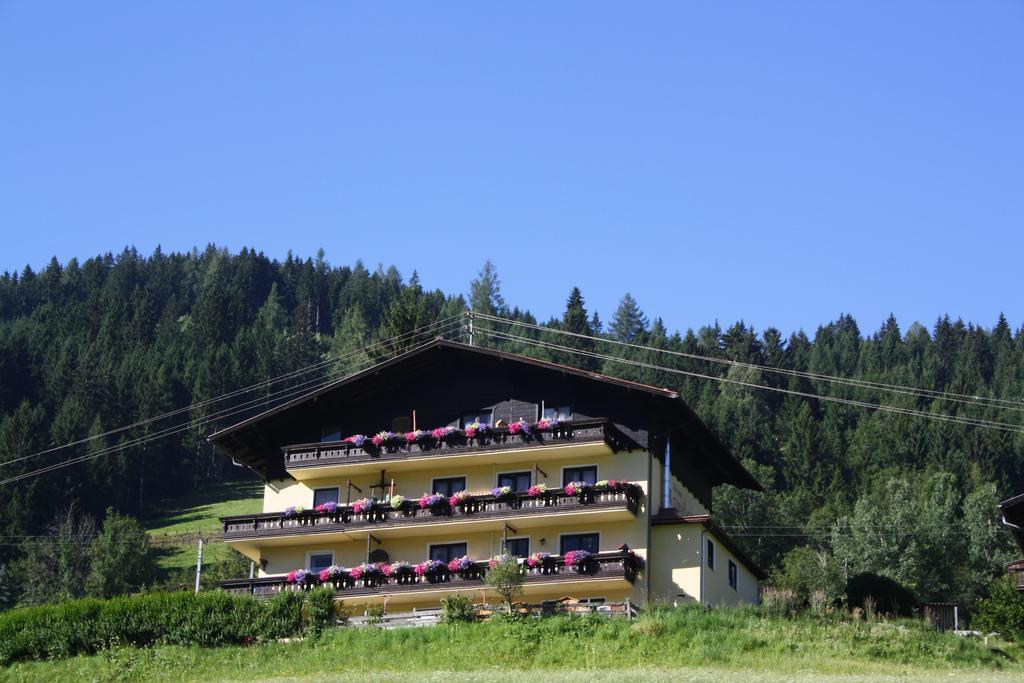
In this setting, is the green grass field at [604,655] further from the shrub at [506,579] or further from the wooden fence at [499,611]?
the shrub at [506,579]

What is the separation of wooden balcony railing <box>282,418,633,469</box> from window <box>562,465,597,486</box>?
1.32 metres

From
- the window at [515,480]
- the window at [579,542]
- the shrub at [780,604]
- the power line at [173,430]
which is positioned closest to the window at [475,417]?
the window at [515,480]

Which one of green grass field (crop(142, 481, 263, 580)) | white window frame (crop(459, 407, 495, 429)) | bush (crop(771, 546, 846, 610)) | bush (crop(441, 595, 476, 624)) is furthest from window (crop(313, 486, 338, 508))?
bush (crop(771, 546, 846, 610))

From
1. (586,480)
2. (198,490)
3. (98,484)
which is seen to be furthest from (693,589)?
(198,490)

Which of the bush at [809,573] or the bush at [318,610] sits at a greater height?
the bush at [809,573]

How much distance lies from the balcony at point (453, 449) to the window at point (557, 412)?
1.44m

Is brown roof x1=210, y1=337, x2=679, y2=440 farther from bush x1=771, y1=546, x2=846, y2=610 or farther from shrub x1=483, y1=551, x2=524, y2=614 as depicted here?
bush x1=771, y1=546, x2=846, y2=610

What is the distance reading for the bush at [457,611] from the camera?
45.2 m

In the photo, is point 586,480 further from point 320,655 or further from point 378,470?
point 320,655

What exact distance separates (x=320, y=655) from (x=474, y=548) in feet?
39.9

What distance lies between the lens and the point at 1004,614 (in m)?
46.4

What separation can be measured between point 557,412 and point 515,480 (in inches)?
115

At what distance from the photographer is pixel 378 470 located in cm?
5559

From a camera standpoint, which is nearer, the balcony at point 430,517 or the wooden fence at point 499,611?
the wooden fence at point 499,611
